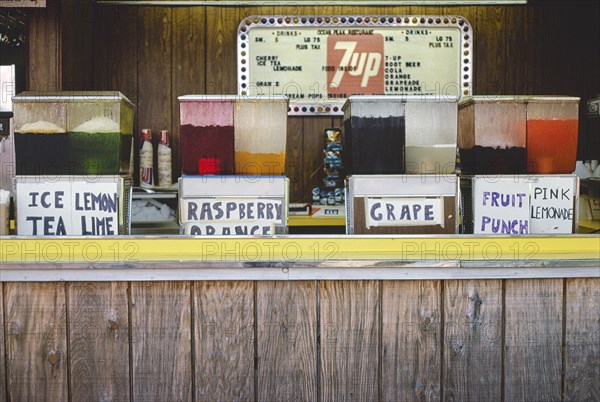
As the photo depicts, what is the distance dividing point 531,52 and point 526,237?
243 centimetres

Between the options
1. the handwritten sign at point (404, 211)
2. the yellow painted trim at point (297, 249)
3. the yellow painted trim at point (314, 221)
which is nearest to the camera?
the yellow painted trim at point (297, 249)

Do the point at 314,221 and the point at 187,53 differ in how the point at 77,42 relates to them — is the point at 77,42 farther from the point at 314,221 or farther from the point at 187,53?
the point at 314,221

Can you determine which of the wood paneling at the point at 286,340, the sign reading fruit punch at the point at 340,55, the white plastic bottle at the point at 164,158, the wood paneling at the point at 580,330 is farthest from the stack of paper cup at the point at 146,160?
the wood paneling at the point at 580,330

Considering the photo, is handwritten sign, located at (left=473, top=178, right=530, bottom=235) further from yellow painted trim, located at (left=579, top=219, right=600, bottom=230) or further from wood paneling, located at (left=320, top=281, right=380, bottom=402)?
yellow painted trim, located at (left=579, top=219, right=600, bottom=230)

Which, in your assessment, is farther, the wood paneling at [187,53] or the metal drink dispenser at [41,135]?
the wood paneling at [187,53]

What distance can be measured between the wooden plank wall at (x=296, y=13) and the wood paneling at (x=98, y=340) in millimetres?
2109

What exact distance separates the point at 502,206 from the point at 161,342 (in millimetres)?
1047

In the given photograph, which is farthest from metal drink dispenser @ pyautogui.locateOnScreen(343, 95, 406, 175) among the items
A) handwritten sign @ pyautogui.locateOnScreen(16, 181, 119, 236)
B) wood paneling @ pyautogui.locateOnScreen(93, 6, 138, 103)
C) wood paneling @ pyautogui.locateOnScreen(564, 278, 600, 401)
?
wood paneling @ pyautogui.locateOnScreen(93, 6, 138, 103)

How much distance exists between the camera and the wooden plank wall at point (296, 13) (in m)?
3.58

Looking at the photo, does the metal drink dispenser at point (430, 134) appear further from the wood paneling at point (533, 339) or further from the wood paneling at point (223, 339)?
the wood paneling at point (223, 339)

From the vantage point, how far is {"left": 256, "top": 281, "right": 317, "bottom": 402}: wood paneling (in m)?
1.64

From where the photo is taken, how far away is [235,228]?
1679 mm

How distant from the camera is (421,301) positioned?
5.41 ft

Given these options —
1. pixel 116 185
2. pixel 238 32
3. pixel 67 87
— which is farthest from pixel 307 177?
pixel 116 185
